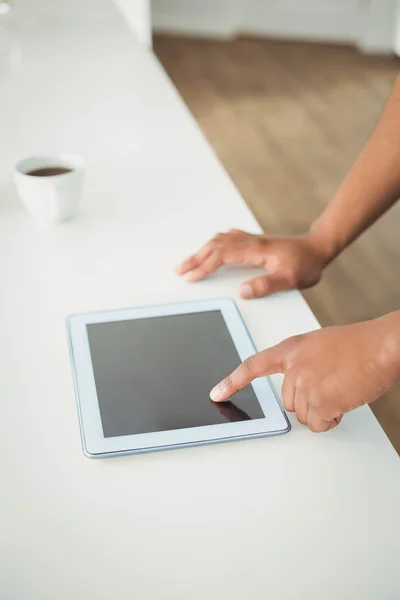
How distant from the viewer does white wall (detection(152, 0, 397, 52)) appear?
4.83 meters

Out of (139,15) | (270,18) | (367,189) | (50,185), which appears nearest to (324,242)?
(367,189)

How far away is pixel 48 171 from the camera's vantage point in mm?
1111

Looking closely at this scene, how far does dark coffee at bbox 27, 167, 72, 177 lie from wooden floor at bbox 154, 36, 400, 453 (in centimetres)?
109

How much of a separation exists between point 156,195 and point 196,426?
1.76 feet

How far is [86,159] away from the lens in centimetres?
129

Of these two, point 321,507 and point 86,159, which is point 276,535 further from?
point 86,159

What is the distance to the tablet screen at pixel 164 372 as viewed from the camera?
0.75m

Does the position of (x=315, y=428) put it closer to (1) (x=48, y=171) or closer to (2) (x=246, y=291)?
(2) (x=246, y=291)

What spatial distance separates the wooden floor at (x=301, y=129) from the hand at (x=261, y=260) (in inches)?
34.7

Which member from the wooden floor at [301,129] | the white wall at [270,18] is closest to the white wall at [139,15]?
the wooden floor at [301,129]

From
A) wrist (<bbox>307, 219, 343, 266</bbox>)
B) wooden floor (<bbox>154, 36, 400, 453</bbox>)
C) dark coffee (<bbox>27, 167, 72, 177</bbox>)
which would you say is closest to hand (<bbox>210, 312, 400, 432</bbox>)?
wrist (<bbox>307, 219, 343, 266</bbox>)

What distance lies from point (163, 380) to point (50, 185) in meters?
0.37

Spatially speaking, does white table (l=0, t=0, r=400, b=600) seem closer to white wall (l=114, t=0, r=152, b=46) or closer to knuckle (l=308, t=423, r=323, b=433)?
knuckle (l=308, t=423, r=323, b=433)

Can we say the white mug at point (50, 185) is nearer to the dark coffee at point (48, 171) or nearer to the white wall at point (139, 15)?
the dark coffee at point (48, 171)
